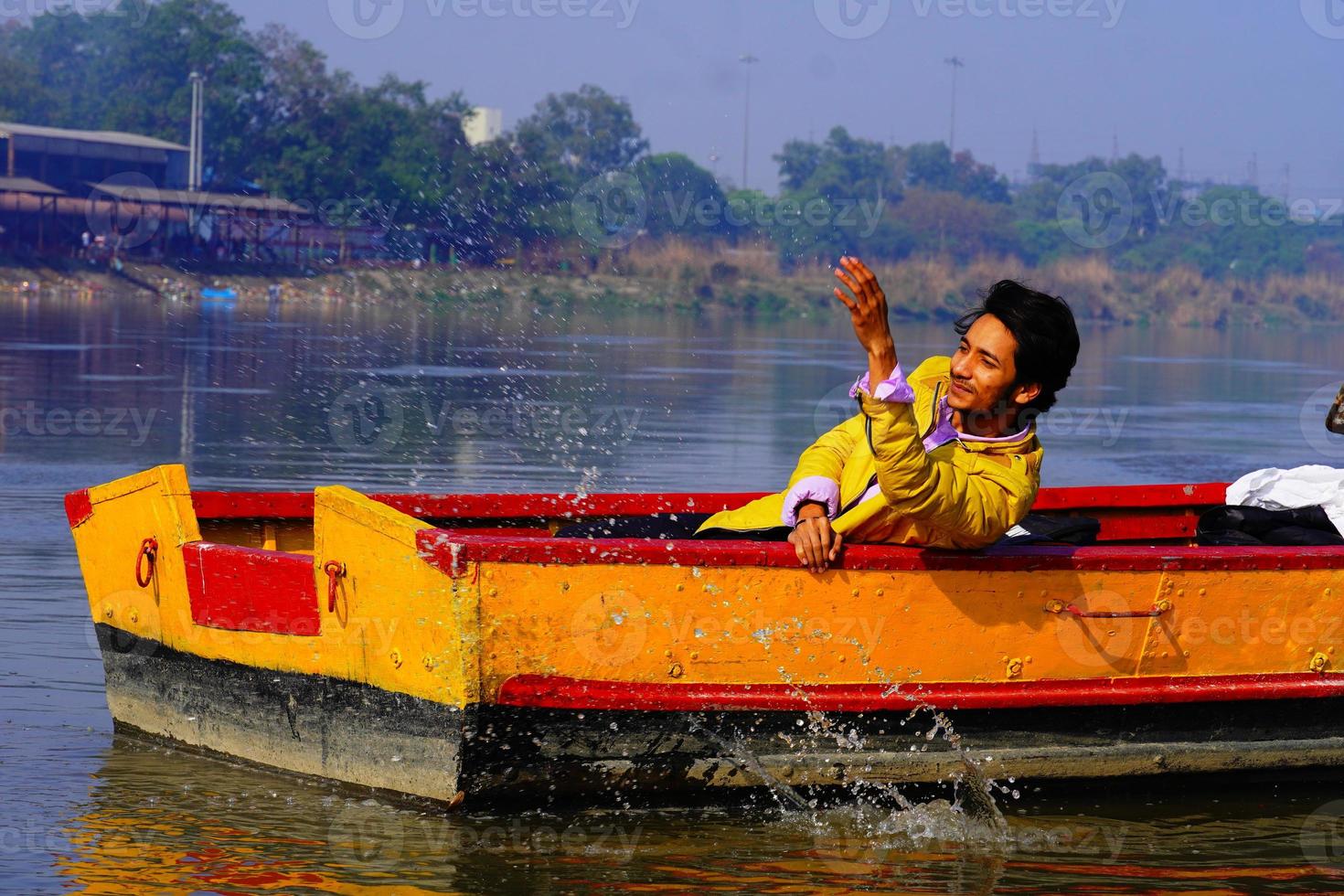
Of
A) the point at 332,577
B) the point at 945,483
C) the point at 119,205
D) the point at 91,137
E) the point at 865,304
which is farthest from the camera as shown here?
the point at 91,137

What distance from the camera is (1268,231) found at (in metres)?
109

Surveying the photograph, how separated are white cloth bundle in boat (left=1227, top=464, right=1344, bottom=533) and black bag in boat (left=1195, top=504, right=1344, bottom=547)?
41 mm

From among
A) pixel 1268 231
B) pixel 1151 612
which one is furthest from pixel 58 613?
pixel 1268 231

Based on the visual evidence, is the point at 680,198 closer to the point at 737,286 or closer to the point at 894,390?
the point at 737,286

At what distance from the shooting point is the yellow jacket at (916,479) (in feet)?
15.3

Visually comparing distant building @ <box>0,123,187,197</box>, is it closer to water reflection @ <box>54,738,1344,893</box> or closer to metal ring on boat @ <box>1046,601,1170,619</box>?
water reflection @ <box>54,738,1344,893</box>

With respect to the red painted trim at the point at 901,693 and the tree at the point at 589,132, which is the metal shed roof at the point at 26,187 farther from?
the red painted trim at the point at 901,693

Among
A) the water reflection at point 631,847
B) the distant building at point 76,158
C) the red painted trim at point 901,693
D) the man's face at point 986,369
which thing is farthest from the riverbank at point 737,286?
the man's face at point 986,369

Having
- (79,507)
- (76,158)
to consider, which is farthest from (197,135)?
(79,507)

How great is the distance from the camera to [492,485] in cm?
1364

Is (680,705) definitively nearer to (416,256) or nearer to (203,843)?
(203,843)

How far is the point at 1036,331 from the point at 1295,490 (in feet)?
6.57

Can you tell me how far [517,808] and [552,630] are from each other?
62 centimetres

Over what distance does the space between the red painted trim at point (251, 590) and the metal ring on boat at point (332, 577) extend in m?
0.09
